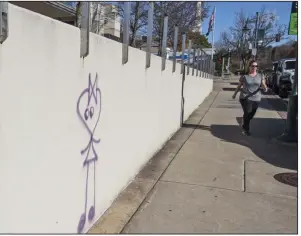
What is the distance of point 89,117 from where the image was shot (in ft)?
10.0

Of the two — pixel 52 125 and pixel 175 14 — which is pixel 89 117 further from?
pixel 175 14

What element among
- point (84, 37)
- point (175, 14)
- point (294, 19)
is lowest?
point (84, 37)

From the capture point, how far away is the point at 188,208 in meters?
3.81

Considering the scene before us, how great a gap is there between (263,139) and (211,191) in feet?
11.8

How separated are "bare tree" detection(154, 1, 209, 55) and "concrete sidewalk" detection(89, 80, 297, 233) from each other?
8.48ft

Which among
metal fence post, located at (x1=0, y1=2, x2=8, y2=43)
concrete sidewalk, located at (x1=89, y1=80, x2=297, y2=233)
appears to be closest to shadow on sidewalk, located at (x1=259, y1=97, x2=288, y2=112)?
concrete sidewalk, located at (x1=89, y1=80, x2=297, y2=233)

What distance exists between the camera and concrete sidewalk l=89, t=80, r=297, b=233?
3447mm

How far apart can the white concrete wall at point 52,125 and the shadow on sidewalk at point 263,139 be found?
10.0ft

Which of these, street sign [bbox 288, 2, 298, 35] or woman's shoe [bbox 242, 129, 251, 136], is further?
street sign [bbox 288, 2, 298, 35]

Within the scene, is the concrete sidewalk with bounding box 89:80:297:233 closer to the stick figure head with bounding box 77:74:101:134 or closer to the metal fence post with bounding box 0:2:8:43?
the stick figure head with bounding box 77:74:101:134

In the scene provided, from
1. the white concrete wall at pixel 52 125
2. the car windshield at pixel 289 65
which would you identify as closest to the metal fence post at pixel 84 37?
the white concrete wall at pixel 52 125

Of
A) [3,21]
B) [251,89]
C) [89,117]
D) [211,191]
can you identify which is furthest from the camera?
[251,89]

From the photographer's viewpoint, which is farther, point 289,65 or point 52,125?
point 289,65

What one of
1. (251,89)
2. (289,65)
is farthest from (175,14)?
(289,65)
